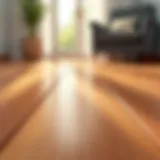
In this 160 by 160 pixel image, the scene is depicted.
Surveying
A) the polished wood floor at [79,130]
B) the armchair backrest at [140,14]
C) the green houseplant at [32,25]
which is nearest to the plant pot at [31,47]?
the green houseplant at [32,25]

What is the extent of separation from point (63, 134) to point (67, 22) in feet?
17.3

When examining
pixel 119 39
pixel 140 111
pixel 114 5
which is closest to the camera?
pixel 140 111

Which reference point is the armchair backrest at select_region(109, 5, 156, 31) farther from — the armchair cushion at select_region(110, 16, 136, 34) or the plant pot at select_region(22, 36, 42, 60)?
the plant pot at select_region(22, 36, 42, 60)

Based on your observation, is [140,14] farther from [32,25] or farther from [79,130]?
[79,130]

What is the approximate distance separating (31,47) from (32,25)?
30 cm

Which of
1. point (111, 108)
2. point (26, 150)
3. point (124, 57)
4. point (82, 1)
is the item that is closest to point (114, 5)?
point (82, 1)

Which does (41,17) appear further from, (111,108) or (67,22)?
(111,108)

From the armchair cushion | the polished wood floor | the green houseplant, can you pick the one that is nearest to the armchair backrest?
the armchair cushion

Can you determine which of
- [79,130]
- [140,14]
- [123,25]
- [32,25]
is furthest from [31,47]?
[79,130]

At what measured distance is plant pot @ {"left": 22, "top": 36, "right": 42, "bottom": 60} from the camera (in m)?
5.14

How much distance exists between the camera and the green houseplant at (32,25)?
16.3ft

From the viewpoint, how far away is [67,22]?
18.6 ft

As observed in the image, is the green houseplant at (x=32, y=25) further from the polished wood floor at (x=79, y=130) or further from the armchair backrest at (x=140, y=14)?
the polished wood floor at (x=79, y=130)

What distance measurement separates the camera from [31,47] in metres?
5.13
